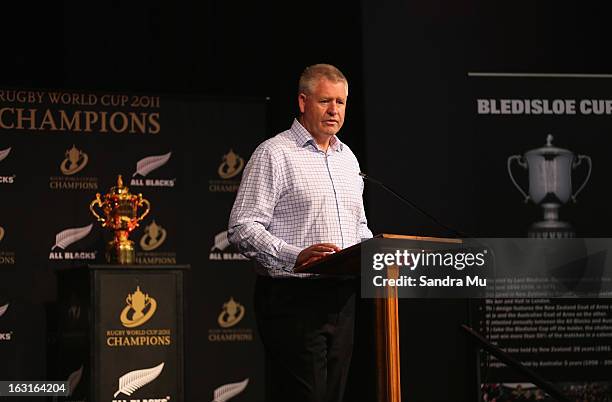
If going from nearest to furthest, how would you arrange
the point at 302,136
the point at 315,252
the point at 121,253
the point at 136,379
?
the point at 315,252 < the point at 302,136 < the point at 136,379 < the point at 121,253

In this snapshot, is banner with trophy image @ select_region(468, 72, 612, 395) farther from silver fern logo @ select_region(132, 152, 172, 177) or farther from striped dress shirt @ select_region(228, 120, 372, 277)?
striped dress shirt @ select_region(228, 120, 372, 277)

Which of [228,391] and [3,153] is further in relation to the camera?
[228,391]

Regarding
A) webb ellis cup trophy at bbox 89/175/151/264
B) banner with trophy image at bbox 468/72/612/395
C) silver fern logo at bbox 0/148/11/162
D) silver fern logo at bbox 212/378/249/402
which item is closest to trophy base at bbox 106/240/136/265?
webb ellis cup trophy at bbox 89/175/151/264

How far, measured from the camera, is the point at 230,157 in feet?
19.4

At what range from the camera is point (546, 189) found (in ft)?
18.6

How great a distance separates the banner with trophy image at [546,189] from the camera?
553 cm

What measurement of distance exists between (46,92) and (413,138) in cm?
211

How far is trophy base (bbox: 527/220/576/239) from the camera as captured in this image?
18.4 feet

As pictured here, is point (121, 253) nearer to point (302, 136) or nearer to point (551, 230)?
point (302, 136)

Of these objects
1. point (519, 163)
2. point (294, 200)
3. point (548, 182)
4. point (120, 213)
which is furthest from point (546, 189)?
point (294, 200)

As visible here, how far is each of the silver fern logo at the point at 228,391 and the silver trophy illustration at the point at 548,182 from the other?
6.24 ft

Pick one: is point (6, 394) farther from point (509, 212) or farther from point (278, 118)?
point (509, 212)

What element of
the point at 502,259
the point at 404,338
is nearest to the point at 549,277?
the point at 502,259

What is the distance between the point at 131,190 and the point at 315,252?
318 cm
